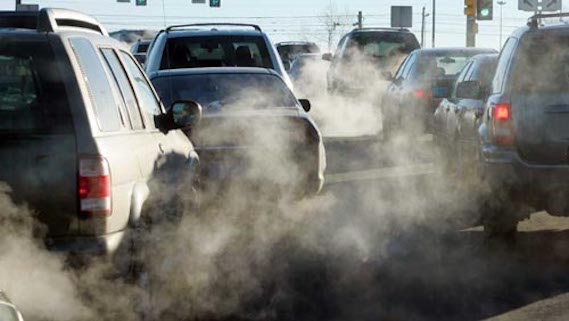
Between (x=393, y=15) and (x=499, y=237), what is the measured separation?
1573 inches

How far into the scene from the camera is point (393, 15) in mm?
49031

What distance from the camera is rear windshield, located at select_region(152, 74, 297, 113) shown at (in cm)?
1080

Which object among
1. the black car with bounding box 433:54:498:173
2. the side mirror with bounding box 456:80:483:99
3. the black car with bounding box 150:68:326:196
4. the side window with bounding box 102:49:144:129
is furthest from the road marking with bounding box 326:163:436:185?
the side window with bounding box 102:49:144:129

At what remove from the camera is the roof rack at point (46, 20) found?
610 centimetres

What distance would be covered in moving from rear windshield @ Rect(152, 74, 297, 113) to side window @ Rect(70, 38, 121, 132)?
414cm

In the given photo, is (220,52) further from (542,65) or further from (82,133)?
(82,133)

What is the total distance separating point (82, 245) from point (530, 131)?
4481 mm

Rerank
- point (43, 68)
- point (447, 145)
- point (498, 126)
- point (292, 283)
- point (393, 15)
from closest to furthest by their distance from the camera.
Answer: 1. point (43, 68)
2. point (292, 283)
3. point (498, 126)
4. point (447, 145)
5. point (393, 15)

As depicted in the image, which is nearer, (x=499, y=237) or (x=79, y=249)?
(x=79, y=249)

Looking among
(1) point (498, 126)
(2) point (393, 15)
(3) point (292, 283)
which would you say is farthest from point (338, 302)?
(2) point (393, 15)

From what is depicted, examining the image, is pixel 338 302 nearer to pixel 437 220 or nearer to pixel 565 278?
pixel 565 278

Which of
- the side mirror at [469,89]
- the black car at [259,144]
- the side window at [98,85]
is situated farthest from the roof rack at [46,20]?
the side mirror at [469,89]

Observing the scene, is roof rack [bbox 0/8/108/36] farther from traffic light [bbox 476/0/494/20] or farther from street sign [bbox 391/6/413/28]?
street sign [bbox 391/6/413/28]

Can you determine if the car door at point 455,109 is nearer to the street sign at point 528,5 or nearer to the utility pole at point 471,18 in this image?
the street sign at point 528,5
